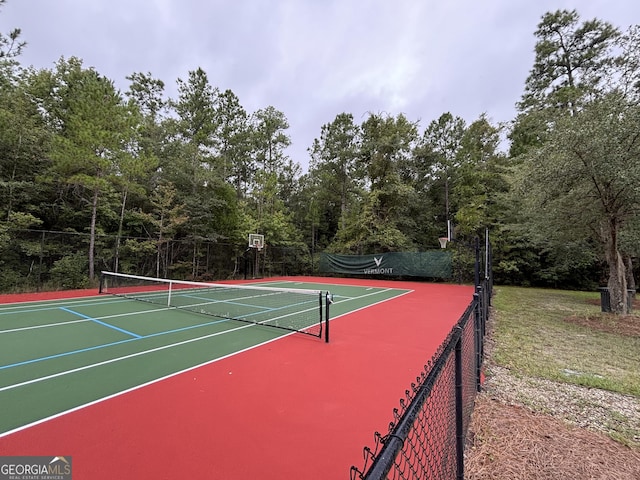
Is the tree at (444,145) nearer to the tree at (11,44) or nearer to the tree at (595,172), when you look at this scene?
the tree at (595,172)

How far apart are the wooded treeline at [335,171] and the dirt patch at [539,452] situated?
6.82 metres

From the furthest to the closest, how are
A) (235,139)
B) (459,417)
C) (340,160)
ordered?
(340,160) < (235,139) < (459,417)

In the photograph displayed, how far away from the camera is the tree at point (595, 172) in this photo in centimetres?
635

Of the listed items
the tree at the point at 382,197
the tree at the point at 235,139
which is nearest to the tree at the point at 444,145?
the tree at the point at 382,197

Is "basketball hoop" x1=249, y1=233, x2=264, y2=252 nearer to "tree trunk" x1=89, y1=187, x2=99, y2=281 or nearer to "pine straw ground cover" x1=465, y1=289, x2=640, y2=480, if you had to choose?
"tree trunk" x1=89, y1=187, x2=99, y2=281

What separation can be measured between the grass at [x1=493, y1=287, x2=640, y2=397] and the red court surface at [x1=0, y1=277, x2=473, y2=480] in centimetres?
165

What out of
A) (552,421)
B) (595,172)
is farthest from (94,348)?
(595,172)

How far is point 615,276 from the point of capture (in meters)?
8.00

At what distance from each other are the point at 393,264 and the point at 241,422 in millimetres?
17197

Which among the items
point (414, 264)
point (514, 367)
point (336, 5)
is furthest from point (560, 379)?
point (414, 264)

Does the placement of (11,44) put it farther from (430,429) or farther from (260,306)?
(430,429)

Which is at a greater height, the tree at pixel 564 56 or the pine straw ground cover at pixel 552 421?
the tree at pixel 564 56

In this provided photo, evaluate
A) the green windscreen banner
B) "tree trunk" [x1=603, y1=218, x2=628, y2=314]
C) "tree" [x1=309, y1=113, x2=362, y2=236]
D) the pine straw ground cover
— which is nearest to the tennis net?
the pine straw ground cover

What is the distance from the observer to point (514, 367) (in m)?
4.10
